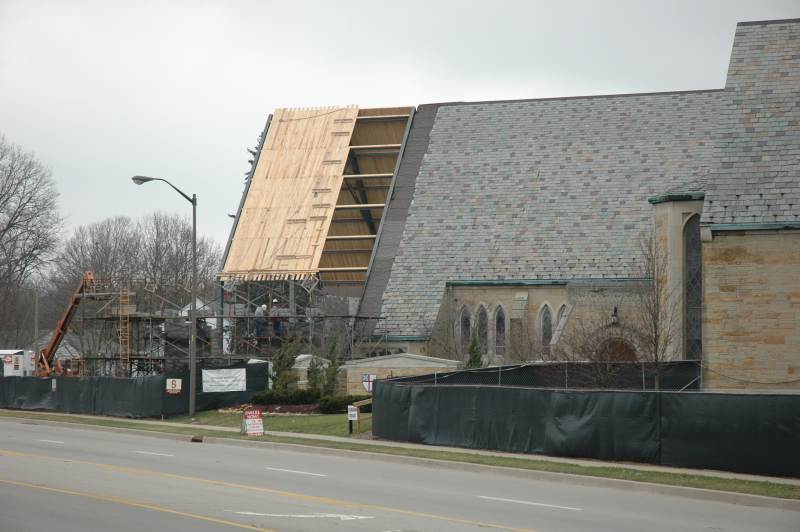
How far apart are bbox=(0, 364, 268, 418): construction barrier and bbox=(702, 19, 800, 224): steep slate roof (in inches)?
756

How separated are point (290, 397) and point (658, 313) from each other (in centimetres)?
1286

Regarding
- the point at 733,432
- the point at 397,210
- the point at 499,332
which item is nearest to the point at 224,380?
the point at 499,332

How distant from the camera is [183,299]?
88.2 m

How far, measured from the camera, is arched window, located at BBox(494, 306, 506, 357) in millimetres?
47656

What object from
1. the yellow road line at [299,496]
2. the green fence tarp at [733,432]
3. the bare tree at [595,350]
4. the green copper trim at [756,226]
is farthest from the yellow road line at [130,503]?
the green copper trim at [756,226]

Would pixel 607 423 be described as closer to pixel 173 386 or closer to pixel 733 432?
pixel 733 432

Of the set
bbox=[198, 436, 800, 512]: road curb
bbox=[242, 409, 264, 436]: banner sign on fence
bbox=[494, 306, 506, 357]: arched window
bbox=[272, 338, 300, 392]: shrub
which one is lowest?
bbox=[198, 436, 800, 512]: road curb

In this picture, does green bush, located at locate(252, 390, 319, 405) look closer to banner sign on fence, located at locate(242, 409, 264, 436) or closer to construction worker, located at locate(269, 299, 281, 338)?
banner sign on fence, located at locate(242, 409, 264, 436)

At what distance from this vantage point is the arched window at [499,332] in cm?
4766

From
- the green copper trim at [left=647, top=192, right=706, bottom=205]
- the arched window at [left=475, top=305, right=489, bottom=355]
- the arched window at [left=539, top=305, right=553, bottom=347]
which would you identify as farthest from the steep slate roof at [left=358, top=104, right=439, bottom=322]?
the green copper trim at [left=647, top=192, right=706, bottom=205]

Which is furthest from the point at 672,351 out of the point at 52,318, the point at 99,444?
the point at 52,318

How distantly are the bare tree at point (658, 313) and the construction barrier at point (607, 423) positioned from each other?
8130 millimetres

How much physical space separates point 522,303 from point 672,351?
30.6 ft

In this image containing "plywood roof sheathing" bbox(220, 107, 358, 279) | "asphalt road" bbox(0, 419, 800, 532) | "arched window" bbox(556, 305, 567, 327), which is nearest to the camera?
"asphalt road" bbox(0, 419, 800, 532)
